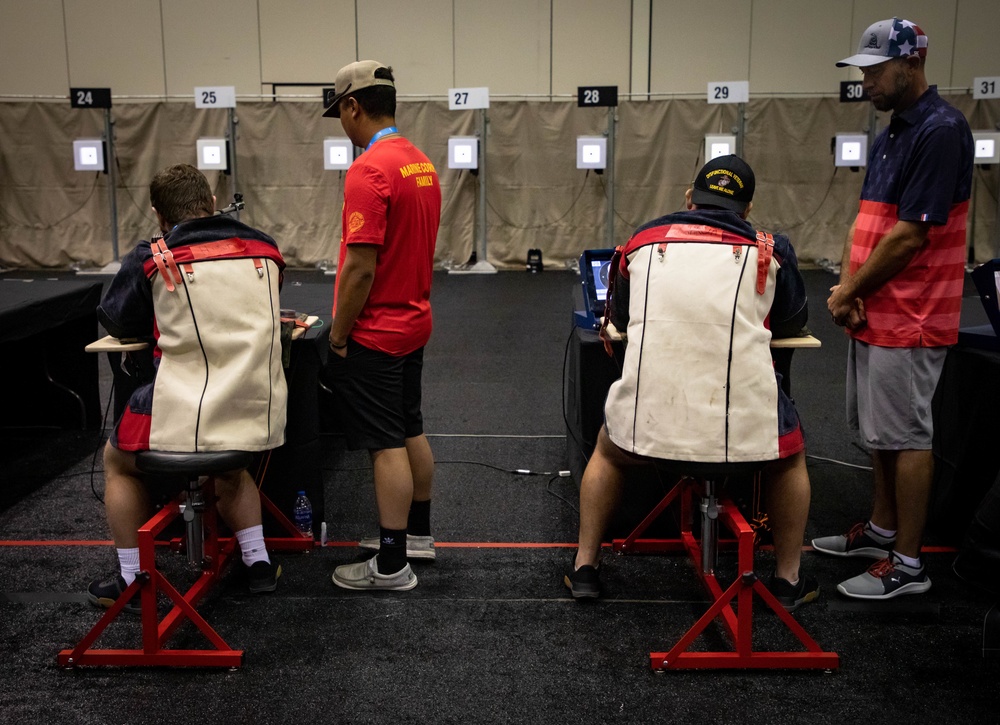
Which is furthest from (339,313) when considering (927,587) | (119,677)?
(927,587)

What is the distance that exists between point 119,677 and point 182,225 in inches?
44.5

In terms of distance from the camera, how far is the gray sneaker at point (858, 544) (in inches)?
115

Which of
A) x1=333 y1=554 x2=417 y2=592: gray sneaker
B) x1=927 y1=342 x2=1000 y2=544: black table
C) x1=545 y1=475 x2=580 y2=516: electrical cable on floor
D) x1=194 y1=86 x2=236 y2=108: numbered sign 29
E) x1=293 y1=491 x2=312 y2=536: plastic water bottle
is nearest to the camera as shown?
x1=333 y1=554 x2=417 y2=592: gray sneaker

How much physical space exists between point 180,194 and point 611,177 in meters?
8.29

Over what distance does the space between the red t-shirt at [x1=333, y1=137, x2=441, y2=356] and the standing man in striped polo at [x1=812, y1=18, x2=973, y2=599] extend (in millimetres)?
1205

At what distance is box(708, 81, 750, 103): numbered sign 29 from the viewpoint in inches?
385

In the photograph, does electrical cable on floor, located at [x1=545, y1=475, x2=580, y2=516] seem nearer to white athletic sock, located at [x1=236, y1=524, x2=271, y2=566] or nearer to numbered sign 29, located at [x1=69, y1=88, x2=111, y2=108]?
white athletic sock, located at [x1=236, y1=524, x2=271, y2=566]

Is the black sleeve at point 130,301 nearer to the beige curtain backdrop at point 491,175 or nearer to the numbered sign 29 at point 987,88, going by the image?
the beige curtain backdrop at point 491,175

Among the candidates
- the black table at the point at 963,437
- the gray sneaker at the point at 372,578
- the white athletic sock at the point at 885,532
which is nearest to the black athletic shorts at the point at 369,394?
the gray sneaker at the point at 372,578

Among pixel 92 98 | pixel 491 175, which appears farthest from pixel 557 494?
pixel 92 98

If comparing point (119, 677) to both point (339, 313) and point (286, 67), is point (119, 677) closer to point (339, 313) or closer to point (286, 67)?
point (339, 313)

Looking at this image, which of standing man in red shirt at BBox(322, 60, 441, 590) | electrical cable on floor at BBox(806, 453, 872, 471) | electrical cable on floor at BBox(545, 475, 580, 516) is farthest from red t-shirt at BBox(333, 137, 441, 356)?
electrical cable on floor at BBox(806, 453, 872, 471)

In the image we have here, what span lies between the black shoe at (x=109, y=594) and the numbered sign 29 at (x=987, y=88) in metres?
10.2

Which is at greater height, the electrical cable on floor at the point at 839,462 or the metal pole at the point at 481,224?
the metal pole at the point at 481,224
